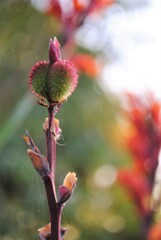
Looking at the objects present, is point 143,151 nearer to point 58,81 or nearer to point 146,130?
point 146,130

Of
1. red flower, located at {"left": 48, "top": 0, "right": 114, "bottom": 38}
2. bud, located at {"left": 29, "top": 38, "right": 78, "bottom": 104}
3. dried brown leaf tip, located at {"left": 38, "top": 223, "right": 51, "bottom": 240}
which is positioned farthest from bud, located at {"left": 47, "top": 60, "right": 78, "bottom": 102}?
red flower, located at {"left": 48, "top": 0, "right": 114, "bottom": 38}

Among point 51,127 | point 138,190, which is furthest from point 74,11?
point 51,127

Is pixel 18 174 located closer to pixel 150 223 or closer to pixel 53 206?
pixel 150 223

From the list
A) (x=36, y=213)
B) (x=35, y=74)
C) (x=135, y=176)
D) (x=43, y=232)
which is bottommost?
(x=36, y=213)

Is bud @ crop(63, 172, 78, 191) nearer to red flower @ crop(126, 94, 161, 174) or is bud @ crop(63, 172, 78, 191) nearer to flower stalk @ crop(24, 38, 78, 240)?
flower stalk @ crop(24, 38, 78, 240)

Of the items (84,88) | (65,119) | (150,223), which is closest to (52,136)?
(150,223)
